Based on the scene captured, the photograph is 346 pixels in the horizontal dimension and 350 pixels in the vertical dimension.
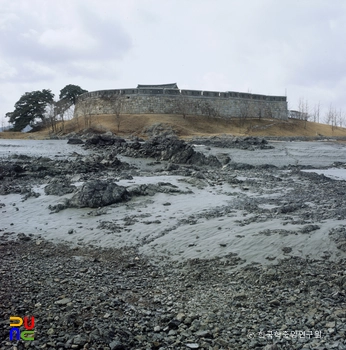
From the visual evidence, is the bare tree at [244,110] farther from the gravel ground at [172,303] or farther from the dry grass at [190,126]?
the gravel ground at [172,303]

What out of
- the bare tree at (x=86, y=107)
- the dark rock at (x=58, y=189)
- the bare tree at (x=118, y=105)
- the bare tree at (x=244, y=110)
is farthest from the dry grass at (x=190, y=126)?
the dark rock at (x=58, y=189)

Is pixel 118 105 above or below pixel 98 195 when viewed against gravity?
above

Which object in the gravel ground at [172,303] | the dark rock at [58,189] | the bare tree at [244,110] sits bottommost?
the gravel ground at [172,303]

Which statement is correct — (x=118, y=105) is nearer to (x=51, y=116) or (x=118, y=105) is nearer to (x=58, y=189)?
(x=51, y=116)

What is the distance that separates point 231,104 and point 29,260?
2033 inches

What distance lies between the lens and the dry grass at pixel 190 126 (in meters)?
45.3

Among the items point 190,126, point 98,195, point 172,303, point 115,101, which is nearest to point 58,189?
point 98,195

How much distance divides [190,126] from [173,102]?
20.4ft

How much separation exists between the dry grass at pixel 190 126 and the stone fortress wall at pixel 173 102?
1.69 m

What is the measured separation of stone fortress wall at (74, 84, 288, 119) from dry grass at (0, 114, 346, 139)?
1.69 metres

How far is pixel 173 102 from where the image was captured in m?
53.0

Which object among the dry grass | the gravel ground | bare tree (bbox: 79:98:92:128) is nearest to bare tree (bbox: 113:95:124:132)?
the dry grass

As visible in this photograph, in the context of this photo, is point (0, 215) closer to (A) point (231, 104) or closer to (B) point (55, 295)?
(B) point (55, 295)

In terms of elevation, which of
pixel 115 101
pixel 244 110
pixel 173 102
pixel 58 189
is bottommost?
pixel 58 189
